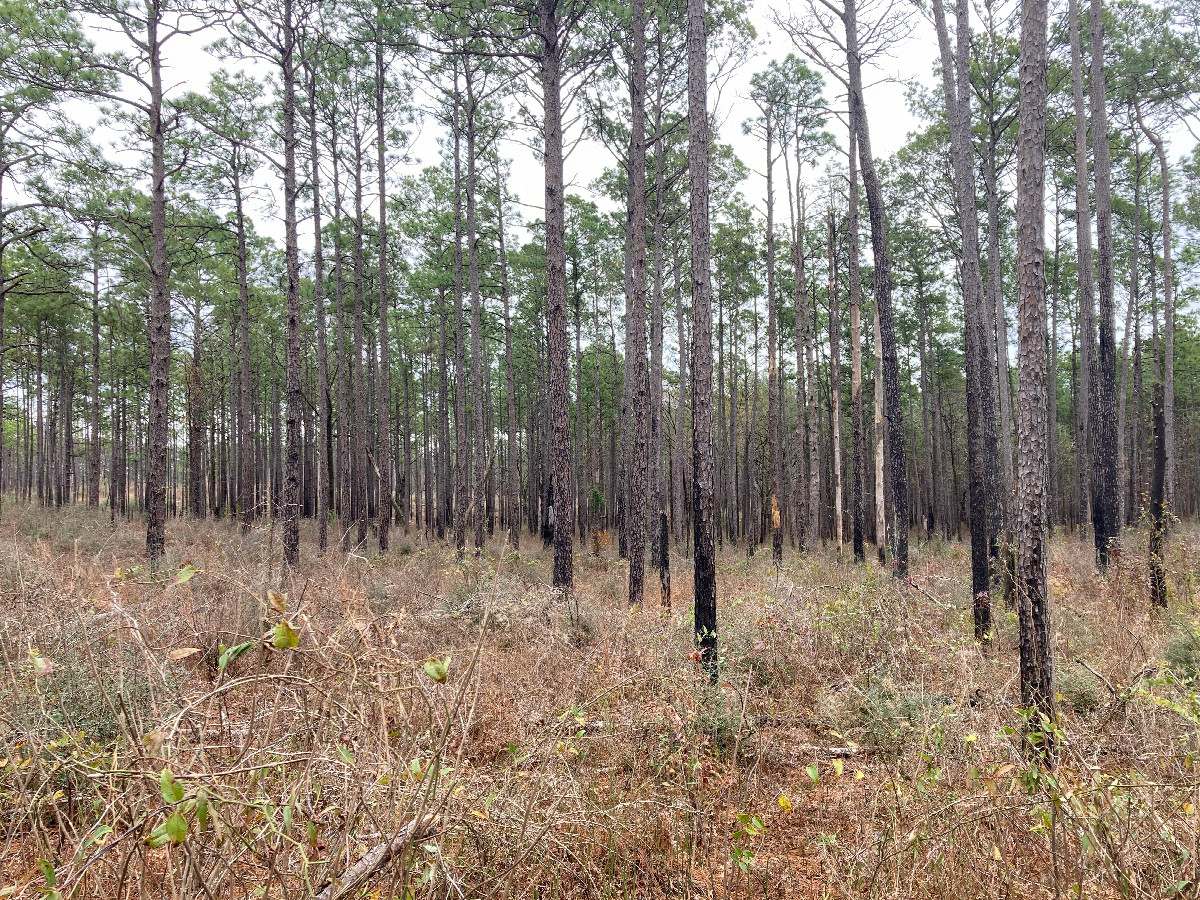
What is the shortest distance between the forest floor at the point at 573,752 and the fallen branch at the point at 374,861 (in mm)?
13

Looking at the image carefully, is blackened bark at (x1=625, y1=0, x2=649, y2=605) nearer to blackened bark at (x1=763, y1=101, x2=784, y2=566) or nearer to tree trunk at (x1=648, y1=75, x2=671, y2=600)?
tree trunk at (x1=648, y1=75, x2=671, y2=600)

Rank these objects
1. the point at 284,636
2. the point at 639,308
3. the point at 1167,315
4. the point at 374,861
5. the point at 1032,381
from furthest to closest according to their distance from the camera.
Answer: the point at 1167,315 → the point at 639,308 → the point at 1032,381 → the point at 374,861 → the point at 284,636

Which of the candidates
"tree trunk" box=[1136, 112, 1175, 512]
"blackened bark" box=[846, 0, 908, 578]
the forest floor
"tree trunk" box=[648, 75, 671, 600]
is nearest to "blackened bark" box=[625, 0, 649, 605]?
"tree trunk" box=[648, 75, 671, 600]

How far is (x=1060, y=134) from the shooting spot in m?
14.6

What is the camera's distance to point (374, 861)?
79.3 inches

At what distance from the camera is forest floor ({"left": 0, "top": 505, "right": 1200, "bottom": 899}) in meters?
2.00

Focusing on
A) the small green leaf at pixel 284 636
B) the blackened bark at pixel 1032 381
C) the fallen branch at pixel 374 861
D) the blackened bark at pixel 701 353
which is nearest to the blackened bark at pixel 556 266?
the blackened bark at pixel 701 353

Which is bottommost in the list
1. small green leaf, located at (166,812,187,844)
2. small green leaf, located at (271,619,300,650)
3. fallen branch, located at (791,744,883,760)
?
fallen branch, located at (791,744,883,760)

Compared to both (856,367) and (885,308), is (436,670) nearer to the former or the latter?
(885,308)

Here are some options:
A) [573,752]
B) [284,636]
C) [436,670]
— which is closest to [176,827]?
[284,636]

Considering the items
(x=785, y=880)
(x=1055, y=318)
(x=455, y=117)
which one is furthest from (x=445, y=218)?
(x=1055, y=318)

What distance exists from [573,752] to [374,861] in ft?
4.74

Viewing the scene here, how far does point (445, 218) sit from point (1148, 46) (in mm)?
17424

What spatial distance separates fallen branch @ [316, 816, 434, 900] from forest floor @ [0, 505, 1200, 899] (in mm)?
13
